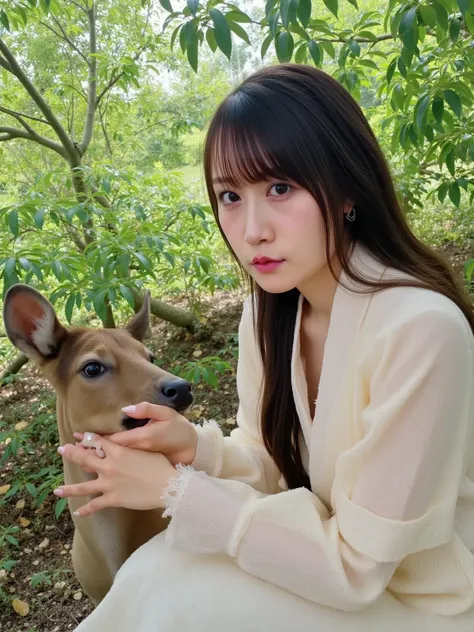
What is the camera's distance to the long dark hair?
1391mm

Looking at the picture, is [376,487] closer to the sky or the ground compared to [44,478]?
closer to the sky

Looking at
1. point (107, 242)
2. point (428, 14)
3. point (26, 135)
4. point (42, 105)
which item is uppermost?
point (42, 105)

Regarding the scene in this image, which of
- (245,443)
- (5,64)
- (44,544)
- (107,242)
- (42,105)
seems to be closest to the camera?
(245,443)

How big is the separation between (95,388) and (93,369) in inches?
2.8

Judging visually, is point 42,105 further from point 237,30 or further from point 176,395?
point 176,395

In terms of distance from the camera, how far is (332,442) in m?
1.51

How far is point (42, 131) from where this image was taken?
5.58 m

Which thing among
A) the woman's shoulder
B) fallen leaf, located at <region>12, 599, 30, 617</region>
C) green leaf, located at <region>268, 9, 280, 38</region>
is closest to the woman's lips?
the woman's shoulder

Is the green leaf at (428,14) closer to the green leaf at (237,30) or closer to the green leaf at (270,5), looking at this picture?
the green leaf at (270,5)

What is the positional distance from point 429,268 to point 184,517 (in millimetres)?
924

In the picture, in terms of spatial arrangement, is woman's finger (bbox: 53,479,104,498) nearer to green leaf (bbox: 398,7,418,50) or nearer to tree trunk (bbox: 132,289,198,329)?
green leaf (bbox: 398,7,418,50)

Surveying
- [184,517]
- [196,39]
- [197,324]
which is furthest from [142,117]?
[184,517]

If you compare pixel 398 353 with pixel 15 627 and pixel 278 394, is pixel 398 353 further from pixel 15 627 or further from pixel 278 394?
pixel 15 627

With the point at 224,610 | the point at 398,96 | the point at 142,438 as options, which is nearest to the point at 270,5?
the point at 398,96
